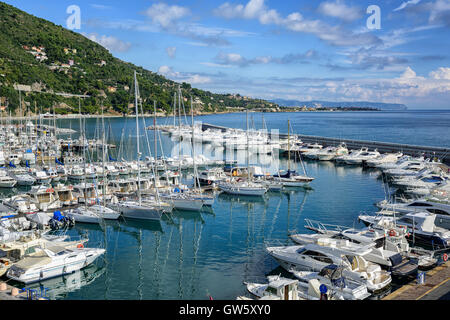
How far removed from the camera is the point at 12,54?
15162 cm

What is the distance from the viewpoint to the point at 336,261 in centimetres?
1736

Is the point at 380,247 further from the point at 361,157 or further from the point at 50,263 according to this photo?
the point at 361,157

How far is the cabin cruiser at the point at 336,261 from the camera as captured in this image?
52.9ft

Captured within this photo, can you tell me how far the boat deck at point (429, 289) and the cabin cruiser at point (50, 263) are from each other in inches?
564

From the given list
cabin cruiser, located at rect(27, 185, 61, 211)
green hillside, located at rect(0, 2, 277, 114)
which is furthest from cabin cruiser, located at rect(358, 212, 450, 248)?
green hillside, located at rect(0, 2, 277, 114)

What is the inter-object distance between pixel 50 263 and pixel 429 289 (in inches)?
659

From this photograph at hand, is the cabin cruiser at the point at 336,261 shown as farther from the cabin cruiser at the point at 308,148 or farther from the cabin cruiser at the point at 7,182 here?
the cabin cruiser at the point at 308,148

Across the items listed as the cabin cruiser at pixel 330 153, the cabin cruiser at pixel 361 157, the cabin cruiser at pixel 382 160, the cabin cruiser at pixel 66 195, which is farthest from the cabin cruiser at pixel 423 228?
the cabin cruiser at pixel 330 153

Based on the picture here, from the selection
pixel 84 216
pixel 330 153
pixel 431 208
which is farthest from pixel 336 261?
pixel 330 153
